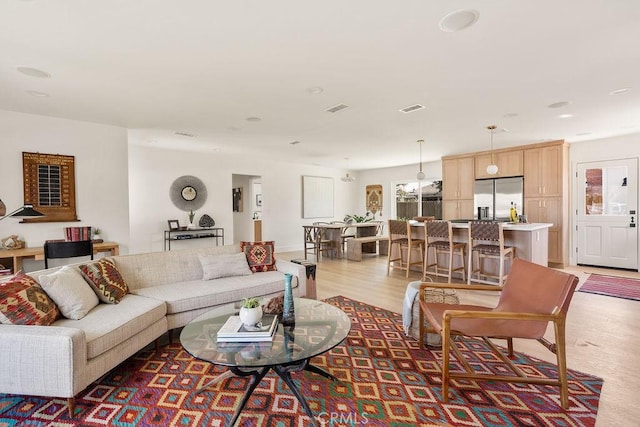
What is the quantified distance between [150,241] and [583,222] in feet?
28.3

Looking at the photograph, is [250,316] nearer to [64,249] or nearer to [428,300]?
[428,300]

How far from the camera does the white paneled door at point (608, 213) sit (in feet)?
18.6

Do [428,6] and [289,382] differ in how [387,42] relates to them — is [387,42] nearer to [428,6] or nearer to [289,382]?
[428,6]

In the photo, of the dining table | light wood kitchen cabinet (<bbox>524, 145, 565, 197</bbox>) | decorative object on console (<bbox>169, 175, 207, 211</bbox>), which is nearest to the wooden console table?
decorative object on console (<bbox>169, 175, 207, 211</bbox>)

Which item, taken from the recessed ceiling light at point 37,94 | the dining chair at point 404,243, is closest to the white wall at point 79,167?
the recessed ceiling light at point 37,94

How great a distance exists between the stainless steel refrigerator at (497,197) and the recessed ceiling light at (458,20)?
4.76m

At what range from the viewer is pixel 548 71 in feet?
9.56

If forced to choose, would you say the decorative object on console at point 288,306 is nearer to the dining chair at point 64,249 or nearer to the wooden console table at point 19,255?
the dining chair at point 64,249

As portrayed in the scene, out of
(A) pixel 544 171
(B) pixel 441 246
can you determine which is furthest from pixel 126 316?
(A) pixel 544 171

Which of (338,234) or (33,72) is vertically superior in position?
(33,72)

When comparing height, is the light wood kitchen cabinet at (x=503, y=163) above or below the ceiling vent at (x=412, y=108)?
below

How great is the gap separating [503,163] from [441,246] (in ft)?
9.80

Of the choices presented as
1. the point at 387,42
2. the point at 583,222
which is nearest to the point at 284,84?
the point at 387,42

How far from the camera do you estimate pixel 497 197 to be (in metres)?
6.90
